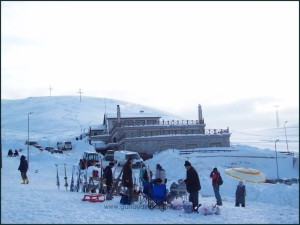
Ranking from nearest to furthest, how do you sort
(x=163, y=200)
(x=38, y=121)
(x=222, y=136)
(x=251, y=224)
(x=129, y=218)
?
(x=251, y=224) → (x=129, y=218) → (x=163, y=200) → (x=222, y=136) → (x=38, y=121)

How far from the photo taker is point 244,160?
144 feet

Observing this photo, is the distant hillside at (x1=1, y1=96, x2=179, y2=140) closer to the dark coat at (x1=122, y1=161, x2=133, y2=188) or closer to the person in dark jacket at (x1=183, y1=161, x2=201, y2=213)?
the dark coat at (x1=122, y1=161, x2=133, y2=188)

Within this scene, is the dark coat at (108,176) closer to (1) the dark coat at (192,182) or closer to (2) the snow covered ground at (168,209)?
(2) the snow covered ground at (168,209)

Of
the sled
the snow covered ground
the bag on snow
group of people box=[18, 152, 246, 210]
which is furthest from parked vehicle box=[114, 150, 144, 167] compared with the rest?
the bag on snow

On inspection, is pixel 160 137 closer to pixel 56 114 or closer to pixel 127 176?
pixel 127 176

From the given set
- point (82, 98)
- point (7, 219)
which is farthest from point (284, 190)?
point (82, 98)

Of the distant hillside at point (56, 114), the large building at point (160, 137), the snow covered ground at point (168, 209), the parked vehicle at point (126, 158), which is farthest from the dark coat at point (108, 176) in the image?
the distant hillside at point (56, 114)

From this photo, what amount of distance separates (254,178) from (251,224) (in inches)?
374


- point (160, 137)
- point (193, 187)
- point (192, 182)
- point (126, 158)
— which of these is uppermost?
point (160, 137)

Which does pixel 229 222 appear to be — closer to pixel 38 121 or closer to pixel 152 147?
pixel 152 147

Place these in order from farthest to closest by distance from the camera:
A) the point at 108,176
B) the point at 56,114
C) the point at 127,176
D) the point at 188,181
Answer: the point at 56,114 < the point at 108,176 < the point at 127,176 < the point at 188,181

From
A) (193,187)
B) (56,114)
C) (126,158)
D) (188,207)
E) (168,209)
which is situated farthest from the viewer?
(56,114)

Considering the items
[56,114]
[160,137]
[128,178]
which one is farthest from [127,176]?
[56,114]

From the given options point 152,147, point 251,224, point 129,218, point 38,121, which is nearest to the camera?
point 251,224
